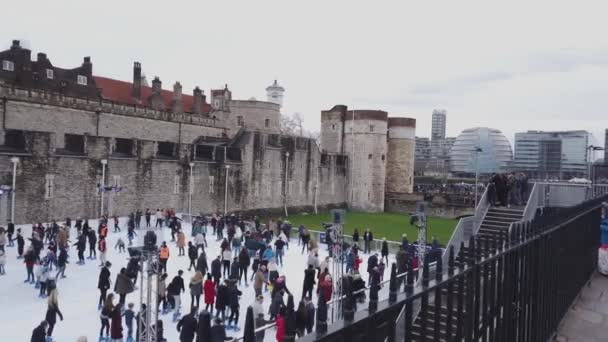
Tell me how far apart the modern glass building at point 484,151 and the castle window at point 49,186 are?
24158mm

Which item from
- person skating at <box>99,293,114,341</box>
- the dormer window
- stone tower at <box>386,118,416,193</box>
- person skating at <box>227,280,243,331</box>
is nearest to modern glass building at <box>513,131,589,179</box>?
stone tower at <box>386,118,416,193</box>

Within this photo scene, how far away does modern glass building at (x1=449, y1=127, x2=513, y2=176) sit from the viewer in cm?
3784

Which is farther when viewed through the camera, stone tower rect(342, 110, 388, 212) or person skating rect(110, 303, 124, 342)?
stone tower rect(342, 110, 388, 212)

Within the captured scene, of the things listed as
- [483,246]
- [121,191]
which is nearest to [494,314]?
[483,246]

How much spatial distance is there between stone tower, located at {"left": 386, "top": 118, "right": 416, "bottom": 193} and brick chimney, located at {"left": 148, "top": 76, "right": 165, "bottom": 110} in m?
23.4

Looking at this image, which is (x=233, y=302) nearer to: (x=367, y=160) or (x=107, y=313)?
(x=107, y=313)

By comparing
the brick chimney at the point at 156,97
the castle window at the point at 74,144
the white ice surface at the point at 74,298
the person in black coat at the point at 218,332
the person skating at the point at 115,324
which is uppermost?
the brick chimney at the point at 156,97

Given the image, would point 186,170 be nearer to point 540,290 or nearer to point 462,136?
point 540,290

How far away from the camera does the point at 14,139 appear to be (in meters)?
22.2

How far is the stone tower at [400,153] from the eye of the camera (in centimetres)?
4925

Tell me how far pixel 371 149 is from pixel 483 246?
42260 mm

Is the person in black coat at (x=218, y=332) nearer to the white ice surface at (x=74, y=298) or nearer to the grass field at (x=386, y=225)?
the white ice surface at (x=74, y=298)

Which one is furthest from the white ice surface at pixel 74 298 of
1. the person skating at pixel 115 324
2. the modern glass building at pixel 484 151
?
the modern glass building at pixel 484 151

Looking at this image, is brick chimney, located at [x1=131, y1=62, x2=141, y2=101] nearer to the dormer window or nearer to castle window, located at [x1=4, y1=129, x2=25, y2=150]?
the dormer window
